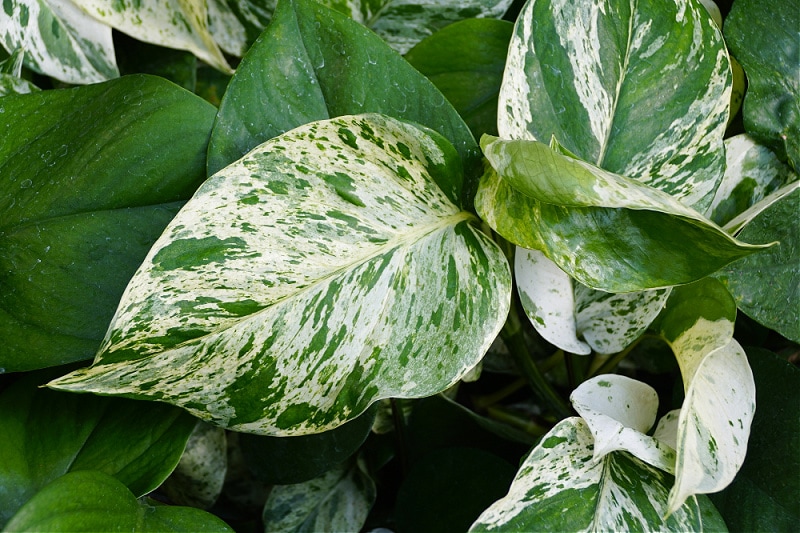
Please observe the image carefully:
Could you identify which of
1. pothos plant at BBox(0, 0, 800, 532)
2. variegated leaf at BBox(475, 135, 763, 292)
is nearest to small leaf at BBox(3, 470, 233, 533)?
pothos plant at BBox(0, 0, 800, 532)

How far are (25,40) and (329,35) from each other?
319 mm

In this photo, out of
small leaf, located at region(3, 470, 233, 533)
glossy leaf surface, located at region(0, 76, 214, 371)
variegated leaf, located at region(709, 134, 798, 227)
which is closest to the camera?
small leaf, located at region(3, 470, 233, 533)

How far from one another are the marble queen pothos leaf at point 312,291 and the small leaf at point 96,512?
7cm

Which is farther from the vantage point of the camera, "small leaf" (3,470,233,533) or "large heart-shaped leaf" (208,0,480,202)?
"large heart-shaped leaf" (208,0,480,202)

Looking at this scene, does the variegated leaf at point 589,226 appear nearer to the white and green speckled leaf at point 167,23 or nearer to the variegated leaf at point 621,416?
the variegated leaf at point 621,416

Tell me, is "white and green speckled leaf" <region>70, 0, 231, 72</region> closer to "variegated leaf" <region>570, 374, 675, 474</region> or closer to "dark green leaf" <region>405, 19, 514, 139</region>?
"dark green leaf" <region>405, 19, 514, 139</region>

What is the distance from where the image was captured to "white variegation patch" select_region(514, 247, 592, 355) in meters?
0.59

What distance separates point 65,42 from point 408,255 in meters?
0.44

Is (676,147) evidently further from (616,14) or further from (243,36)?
(243,36)

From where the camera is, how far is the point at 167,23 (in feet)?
2.33

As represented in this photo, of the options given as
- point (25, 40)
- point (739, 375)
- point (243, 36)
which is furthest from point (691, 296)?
point (25, 40)

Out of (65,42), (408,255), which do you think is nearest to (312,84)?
(408,255)

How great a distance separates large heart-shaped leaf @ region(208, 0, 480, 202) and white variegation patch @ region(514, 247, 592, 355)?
126mm

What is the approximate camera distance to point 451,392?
78cm
